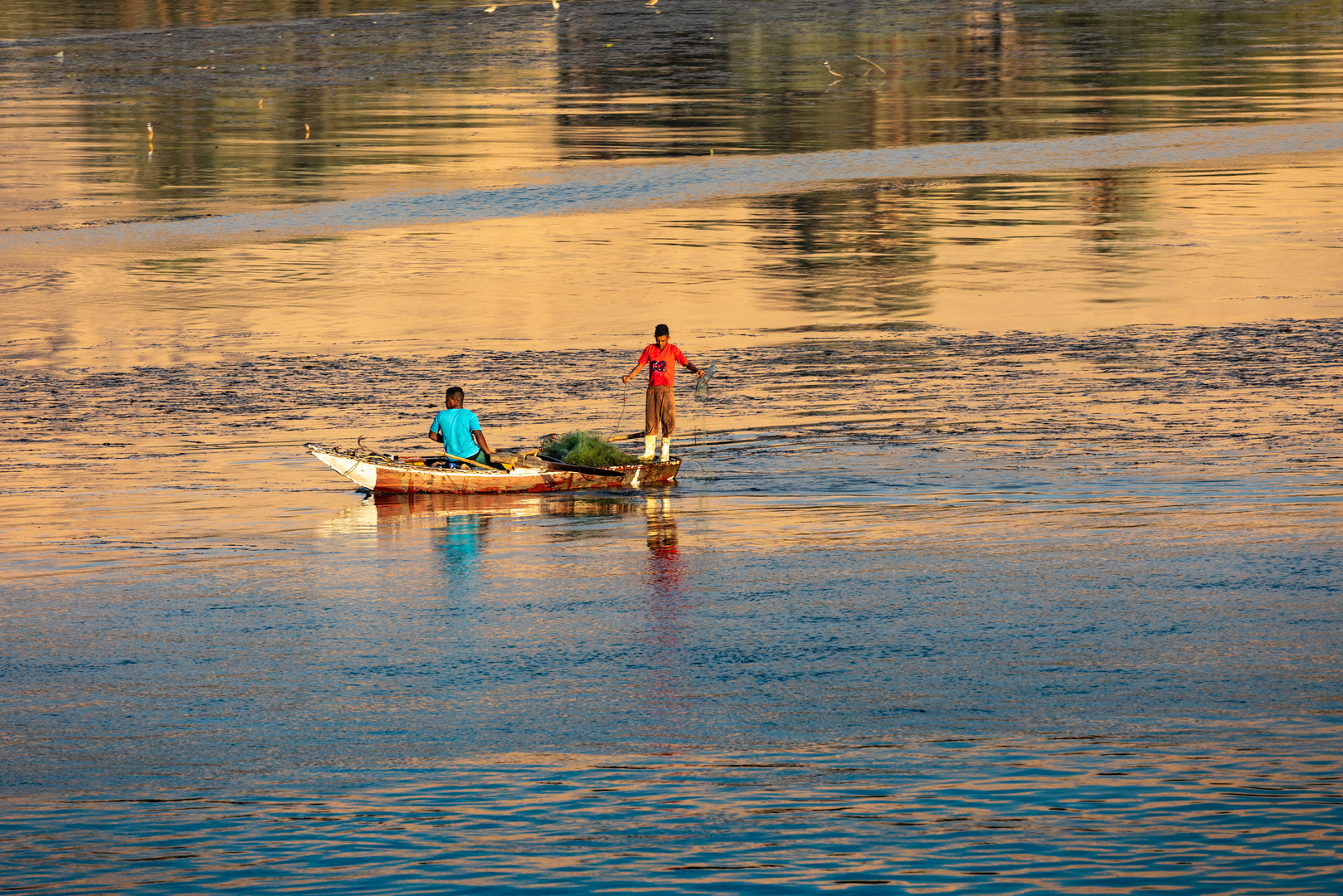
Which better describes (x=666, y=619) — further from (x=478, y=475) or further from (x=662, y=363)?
(x=662, y=363)

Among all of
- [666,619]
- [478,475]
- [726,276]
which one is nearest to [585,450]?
[478,475]

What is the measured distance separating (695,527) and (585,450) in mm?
2413

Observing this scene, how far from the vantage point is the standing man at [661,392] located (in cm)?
2347

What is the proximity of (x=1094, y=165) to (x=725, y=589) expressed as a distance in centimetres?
3449

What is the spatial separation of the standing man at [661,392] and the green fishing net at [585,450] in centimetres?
65

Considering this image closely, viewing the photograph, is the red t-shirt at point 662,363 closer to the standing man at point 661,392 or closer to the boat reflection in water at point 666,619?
the standing man at point 661,392

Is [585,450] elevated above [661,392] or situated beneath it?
situated beneath

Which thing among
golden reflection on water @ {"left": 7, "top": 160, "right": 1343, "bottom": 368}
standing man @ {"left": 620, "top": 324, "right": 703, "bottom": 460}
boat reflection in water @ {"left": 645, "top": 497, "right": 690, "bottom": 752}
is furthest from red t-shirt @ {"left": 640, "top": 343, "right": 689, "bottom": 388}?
golden reflection on water @ {"left": 7, "top": 160, "right": 1343, "bottom": 368}

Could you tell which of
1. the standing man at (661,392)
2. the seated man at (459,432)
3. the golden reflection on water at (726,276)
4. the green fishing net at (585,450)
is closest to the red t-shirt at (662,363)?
the standing man at (661,392)

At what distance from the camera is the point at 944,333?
104ft

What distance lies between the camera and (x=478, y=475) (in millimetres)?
22453

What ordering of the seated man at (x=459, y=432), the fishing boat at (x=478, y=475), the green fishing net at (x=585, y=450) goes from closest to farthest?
1. the fishing boat at (x=478, y=475)
2. the seated man at (x=459, y=432)
3. the green fishing net at (x=585, y=450)

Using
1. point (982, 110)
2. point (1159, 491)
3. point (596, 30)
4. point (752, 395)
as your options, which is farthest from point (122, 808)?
point (596, 30)

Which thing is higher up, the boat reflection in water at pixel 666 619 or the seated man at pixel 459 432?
the seated man at pixel 459 432
